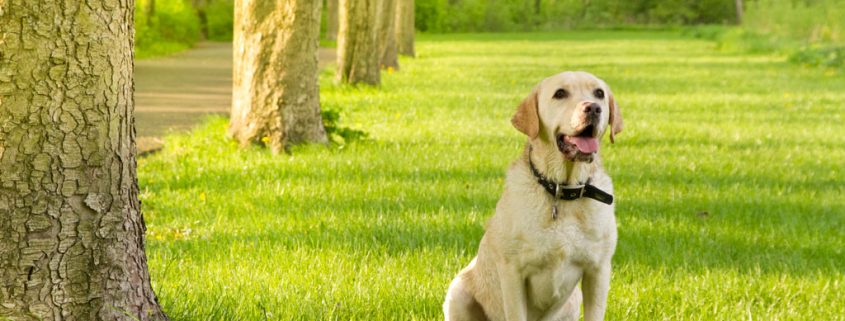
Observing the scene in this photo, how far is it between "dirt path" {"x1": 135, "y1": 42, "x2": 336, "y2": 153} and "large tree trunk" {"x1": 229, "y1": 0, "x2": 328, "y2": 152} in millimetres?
1316

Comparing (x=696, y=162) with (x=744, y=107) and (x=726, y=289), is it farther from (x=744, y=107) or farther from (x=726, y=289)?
(x=744, y=107)

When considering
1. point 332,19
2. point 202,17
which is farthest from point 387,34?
point 202,17

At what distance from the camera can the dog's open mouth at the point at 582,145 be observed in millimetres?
3945

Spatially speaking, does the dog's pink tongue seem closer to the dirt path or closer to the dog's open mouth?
the dog's open mouth

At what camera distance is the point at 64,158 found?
3.64 meters

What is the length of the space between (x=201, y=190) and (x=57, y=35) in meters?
4.61

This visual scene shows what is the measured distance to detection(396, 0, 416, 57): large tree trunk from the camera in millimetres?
31672

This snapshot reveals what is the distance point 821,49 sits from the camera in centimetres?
2955

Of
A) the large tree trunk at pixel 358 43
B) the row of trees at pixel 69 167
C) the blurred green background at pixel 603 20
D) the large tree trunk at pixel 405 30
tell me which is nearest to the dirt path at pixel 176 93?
the large tree trunk at pixel 358 43

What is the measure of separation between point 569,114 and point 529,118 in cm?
19

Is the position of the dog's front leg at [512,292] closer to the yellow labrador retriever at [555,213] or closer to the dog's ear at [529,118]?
the yellow labrador retriever at [555,213]

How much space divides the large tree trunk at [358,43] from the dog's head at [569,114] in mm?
13640

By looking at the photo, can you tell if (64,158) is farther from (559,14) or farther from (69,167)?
(559,14)

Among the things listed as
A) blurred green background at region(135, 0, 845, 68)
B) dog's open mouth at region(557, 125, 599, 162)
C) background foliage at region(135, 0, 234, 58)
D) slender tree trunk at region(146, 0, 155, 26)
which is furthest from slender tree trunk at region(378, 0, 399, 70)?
dog's open mouth at region(557, 125, 599, 162)
